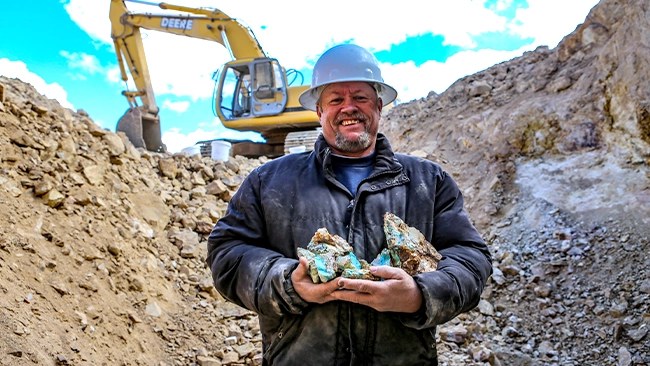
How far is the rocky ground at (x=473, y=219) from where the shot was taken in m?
3.67

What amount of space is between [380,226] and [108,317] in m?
2.82

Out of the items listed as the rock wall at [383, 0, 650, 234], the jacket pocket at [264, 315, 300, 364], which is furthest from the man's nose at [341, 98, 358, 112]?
the rock wall at [383, 0, 650, 234]

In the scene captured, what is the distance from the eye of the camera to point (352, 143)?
6.61 feet

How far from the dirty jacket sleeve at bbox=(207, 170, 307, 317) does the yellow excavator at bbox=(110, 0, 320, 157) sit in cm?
799

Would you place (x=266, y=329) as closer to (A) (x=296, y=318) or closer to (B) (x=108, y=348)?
(A) (x=296, y=318)

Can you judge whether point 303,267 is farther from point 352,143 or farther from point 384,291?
point 352,143

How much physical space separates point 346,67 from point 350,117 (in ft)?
0.84

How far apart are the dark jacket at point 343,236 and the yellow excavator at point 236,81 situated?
804 cm

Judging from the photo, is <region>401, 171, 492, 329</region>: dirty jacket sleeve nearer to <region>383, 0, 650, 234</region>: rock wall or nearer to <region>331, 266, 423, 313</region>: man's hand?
<region>331, 266, 423, 313</region>: man's hand

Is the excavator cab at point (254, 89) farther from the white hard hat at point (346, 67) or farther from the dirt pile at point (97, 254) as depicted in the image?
the white hard hat at point (346, 67)

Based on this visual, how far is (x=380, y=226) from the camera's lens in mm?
1825

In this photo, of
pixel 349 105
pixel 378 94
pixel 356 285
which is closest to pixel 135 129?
pixel 378 94

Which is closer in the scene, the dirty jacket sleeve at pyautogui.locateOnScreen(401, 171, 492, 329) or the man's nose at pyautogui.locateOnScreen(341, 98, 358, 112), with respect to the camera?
the dirty jacket sleeve at pyautogui.locateOnScreen(401, 171, 492, 329)

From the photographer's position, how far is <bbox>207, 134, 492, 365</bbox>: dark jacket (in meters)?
1.67
